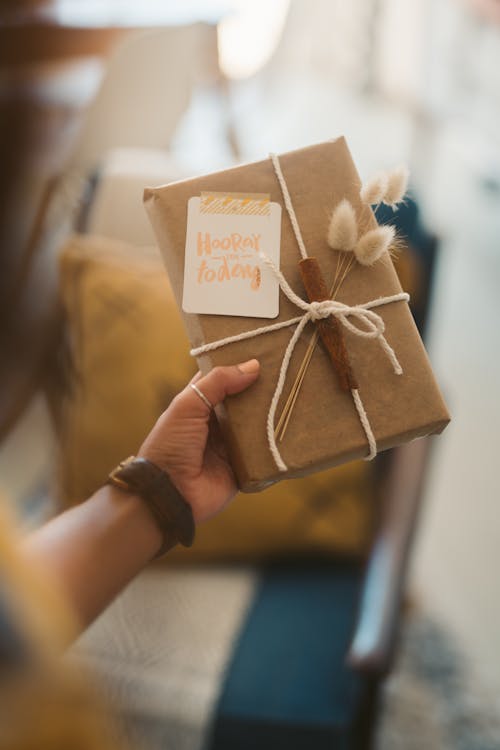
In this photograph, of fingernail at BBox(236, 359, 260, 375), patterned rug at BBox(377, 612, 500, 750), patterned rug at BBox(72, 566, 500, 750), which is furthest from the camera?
patterned rug at BBox(377, 612, 500, 750)

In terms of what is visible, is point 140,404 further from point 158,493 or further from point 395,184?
point 395,184

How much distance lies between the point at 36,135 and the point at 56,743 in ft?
1.84

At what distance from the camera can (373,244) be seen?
0.52 meters

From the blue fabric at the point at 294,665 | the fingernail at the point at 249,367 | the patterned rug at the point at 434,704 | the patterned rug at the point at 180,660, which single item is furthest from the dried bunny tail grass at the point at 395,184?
the patterned rug at the point at 434,704

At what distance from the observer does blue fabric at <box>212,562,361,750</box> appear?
0.85m

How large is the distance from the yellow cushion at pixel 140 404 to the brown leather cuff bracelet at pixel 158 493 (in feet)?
0.42

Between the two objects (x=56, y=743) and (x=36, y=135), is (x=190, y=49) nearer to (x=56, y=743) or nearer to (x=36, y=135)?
(x=36, y=135)

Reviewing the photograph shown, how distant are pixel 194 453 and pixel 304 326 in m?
0.16

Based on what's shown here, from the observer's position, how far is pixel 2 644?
0.27 m

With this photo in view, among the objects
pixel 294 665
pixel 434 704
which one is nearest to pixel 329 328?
pixel 294 665

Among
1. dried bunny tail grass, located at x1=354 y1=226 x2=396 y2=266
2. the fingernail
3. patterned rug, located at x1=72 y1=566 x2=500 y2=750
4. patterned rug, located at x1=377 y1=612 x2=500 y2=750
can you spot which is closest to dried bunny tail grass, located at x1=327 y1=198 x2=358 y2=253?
dried bunny tail grass, located at x1=354 y1=226 x2=396 y2=266

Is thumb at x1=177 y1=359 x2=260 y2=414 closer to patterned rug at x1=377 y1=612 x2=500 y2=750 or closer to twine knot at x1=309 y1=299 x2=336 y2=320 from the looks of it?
twine knot at x1=309 y1=299 x2=336 y2=320

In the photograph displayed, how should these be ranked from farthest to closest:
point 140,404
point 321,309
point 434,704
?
point 434,704 → point 140,404 → point 321,309

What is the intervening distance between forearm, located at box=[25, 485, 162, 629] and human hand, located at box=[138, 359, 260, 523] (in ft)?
0.14
